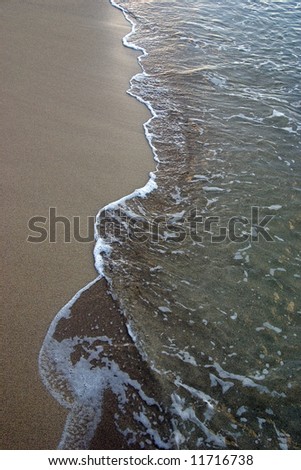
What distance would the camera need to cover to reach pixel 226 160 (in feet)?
14.0

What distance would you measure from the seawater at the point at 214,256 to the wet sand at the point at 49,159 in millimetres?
156

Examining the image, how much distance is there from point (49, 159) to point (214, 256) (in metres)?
1.66

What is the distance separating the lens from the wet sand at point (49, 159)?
229 centimetres

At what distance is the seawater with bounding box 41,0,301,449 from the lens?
2.33 meters

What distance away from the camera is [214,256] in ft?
10.6

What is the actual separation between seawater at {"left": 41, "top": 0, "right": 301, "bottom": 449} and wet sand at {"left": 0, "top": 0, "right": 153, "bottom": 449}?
156mm

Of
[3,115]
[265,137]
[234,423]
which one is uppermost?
[3,115]

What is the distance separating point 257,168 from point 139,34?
364cm

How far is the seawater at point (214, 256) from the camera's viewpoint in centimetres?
233

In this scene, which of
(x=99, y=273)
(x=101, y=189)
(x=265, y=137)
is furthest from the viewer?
(x=265, y=137)

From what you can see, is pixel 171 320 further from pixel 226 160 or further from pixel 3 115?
pixel 3 115

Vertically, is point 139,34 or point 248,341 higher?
point 139,34

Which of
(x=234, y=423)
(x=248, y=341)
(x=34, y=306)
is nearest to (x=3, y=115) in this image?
(x=34, y=306)

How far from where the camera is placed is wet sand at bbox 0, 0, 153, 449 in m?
2.29
